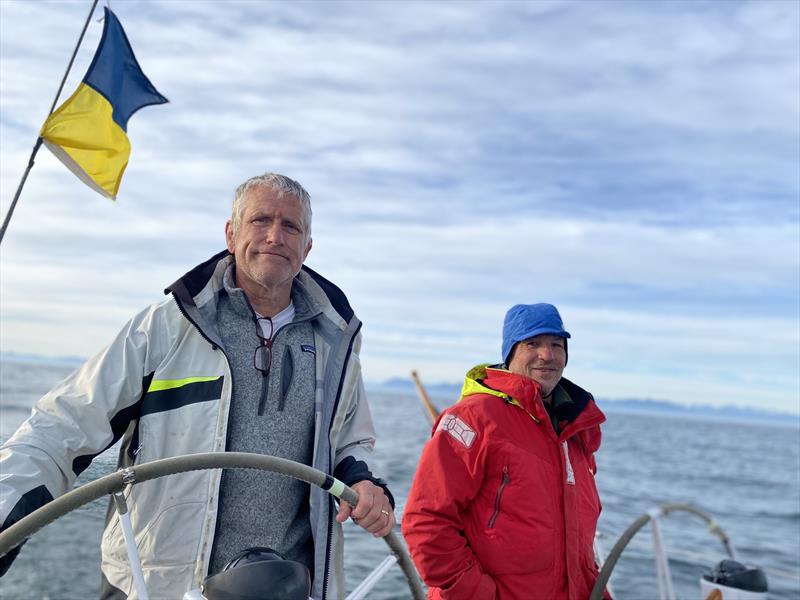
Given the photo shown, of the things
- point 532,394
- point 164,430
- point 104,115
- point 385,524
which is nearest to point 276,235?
point 164,430

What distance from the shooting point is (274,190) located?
209cm

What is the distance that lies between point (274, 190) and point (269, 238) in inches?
5.7

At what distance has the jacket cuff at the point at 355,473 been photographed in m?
2.04

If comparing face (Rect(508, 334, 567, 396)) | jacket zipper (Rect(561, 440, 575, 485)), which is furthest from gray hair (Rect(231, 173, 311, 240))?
jacket zipper (Rect(561, 440, 575, 485))

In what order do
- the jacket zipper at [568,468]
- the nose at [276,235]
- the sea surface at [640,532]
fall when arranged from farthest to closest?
the sea surface at [640,532]
the jacket zipper at [568,468]
the nose at [276,235]

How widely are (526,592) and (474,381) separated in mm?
765

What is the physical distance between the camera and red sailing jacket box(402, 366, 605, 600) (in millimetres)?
2473

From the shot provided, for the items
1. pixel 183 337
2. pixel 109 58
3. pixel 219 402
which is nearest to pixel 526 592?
pixel 219 402

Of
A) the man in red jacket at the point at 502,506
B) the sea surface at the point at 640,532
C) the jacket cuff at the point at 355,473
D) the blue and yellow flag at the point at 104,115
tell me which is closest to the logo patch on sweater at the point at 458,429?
the man in red jacket at the point at 502,506

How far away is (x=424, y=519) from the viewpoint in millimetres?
2494

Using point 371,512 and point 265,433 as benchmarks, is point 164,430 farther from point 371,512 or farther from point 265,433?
point 371,512

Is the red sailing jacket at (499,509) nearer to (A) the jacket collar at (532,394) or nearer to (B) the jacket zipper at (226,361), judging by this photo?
(A) the jacket collar at (532,394)

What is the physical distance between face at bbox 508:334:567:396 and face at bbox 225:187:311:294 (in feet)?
3.48

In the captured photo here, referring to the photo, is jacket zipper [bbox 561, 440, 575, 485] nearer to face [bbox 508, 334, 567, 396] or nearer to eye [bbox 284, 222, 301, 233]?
face [bbox 508, 334, 567, 396]
